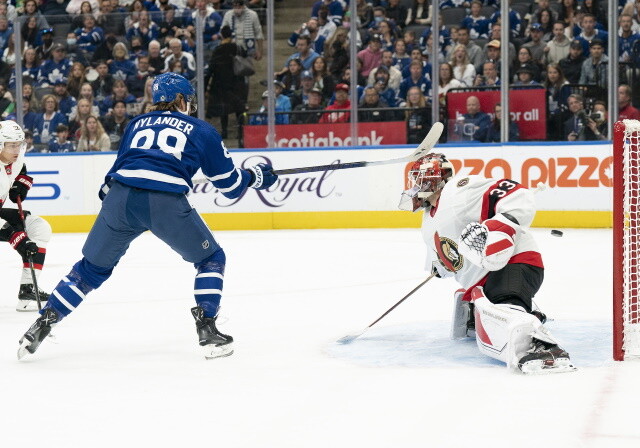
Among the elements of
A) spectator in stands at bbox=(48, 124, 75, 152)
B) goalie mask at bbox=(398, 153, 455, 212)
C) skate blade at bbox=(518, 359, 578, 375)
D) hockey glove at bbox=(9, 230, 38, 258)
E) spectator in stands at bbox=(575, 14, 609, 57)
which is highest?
spectator in stands at bbox=(575, 14, 609, 57)

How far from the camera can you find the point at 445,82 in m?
9.21

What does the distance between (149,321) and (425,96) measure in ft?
16.8

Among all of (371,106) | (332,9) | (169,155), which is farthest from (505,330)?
(332,9)

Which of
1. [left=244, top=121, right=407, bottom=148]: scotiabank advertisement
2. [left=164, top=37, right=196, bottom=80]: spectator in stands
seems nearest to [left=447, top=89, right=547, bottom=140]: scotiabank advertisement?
[left=244, top=121, right=407, bottom=148]: scotiabank advertisement

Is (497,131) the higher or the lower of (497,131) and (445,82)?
the lower

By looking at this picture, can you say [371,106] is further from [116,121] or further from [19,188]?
[19,188]

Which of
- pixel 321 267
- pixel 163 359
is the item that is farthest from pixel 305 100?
pixel 163 359

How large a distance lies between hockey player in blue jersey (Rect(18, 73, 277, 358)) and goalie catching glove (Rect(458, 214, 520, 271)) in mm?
911

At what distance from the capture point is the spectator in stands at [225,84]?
376 inches

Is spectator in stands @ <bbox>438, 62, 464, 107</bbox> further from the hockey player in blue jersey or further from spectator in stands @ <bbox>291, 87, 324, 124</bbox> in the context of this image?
the hockey player in blue jersey

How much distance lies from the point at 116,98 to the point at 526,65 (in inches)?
150

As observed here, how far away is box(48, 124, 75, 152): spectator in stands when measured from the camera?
31.9ft

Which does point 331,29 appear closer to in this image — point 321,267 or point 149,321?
point 321,267

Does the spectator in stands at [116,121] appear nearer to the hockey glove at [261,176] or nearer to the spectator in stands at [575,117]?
the spectator in stands at [575,117]
